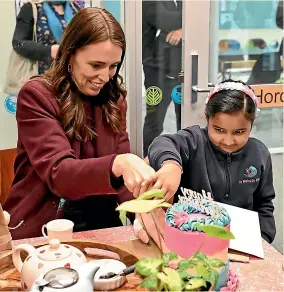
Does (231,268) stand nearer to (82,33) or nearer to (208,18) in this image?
(82,33)

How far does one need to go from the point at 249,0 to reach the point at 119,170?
1.78 m

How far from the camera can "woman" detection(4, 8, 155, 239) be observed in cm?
148

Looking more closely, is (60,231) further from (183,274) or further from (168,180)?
(183,274)

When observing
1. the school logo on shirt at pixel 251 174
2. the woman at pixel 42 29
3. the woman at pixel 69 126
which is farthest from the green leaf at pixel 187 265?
the woman at pixel 42 29

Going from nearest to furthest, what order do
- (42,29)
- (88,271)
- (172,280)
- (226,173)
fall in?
(172,280) → (88,271) → (226,173) → (42,29)

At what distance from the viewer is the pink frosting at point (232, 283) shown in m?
1.06

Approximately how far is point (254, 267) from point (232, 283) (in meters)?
0.16

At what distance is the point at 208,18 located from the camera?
2539 millimetres

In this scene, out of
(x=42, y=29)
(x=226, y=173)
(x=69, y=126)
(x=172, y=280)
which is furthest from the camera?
(x=42, y=29)

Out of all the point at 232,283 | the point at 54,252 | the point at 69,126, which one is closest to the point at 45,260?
the point at 54,252

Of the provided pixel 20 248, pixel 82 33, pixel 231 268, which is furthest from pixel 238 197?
pixel 20 248

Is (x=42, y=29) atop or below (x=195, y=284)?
atop

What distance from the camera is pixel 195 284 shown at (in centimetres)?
83

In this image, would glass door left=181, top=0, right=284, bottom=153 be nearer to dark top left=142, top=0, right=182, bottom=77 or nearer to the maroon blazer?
dark top left=142, top=0, right=182, bottom=77
